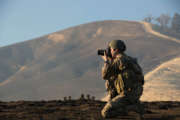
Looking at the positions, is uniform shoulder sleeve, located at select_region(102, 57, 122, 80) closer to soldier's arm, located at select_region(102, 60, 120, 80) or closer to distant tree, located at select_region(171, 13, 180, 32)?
soldier's arm, located at select_region(102, 60, 120, 80)

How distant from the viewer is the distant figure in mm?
5797

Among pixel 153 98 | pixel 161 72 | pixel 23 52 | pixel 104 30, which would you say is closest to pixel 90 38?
pixel 104 30

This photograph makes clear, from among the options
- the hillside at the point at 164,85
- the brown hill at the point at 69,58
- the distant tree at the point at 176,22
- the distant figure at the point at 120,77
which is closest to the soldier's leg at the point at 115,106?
the distant figure at the point at 120,77

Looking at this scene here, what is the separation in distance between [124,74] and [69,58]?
6420cm

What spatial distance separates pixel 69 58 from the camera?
6981cm

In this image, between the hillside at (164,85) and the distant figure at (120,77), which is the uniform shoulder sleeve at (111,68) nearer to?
the distant figure at (120,77)

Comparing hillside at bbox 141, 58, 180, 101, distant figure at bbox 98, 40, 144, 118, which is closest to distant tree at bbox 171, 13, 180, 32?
hillside at bbox 141, 58, 180, 101

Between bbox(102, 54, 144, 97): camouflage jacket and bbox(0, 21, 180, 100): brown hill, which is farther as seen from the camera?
bbox(0, 21, 180, 100): brown hill

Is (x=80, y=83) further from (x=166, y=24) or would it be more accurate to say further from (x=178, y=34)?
(x=166, y=24)

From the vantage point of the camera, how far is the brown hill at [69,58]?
52094 millimetres

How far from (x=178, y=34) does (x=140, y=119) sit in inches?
3421

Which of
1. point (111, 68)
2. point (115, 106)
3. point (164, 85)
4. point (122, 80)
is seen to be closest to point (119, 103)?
point (115, 106)

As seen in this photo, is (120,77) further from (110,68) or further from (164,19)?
(164,19)

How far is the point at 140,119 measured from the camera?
5820 millimetres
